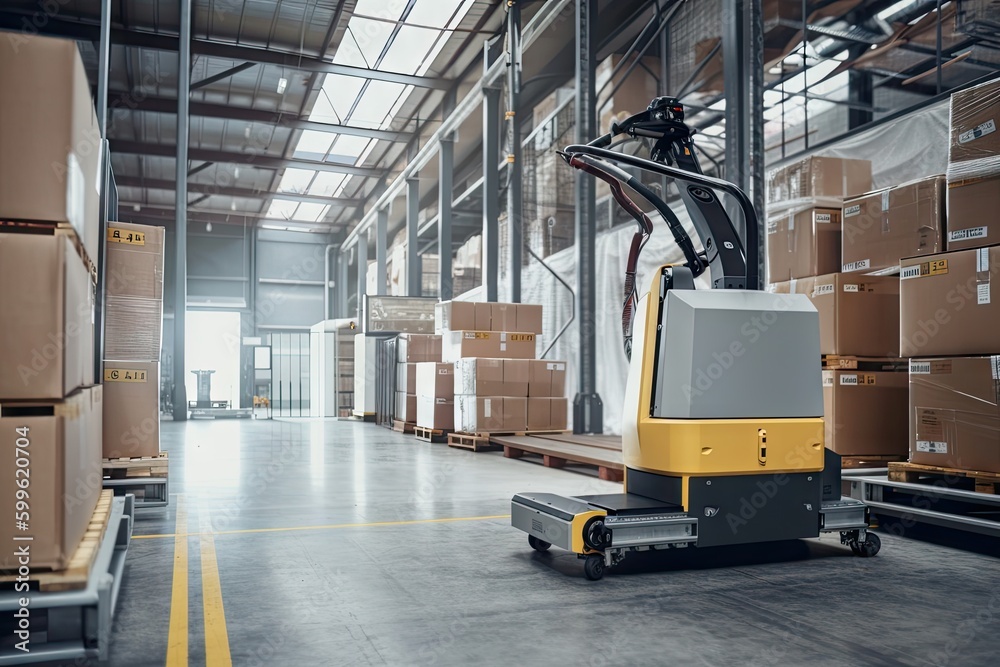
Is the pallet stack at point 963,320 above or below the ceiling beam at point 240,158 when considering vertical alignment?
below

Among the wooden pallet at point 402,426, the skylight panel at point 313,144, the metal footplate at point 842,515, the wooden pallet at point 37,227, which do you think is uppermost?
the skylight panel at point 313,144

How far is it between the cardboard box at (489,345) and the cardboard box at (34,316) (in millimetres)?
8312

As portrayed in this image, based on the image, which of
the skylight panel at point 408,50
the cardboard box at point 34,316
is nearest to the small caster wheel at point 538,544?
the cardboard box at point 34,316

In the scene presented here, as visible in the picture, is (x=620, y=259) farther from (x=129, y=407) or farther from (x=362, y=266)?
(x=362, y=266)

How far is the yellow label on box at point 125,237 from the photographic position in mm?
4941

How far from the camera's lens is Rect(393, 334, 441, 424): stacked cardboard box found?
43.2 feet

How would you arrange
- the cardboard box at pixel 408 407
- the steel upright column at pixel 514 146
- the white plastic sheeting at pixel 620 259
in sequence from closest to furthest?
the white plastic sheeting at pixel 620 259, the steel upright column at pixel 514 146, the cardboard box at pixel 408 407

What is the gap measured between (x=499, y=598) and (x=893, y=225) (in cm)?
342

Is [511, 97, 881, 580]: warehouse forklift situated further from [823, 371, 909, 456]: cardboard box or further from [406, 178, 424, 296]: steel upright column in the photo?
[406, 178, 424, 296]: steel upright column

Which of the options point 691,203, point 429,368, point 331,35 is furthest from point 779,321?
point 331,35

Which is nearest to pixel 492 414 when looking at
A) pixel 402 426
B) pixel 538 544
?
pixel 402 426

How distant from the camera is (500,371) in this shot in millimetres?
10109

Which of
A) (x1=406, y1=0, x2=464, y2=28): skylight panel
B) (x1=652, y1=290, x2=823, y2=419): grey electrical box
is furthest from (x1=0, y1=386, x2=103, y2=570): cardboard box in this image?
(x1=406, y1=0, x2=464, y2=28): skylight panel

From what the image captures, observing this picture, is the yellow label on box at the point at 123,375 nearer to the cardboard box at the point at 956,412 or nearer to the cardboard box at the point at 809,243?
the cardboard box at the point at 809,243
